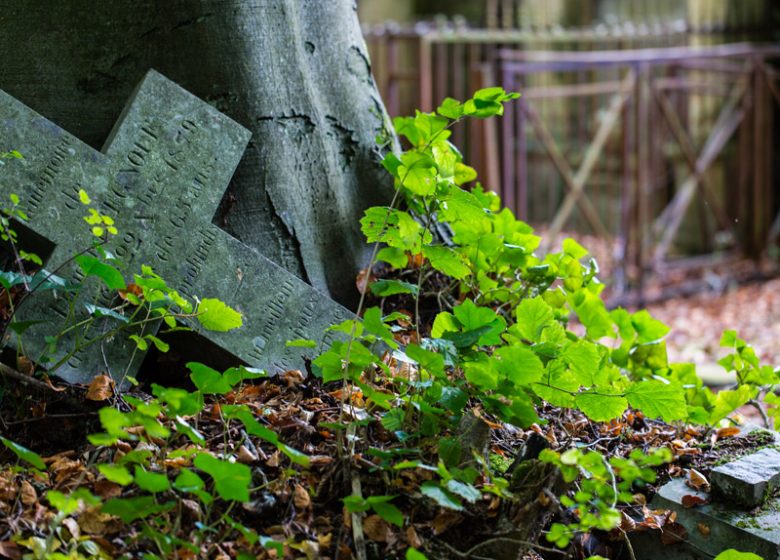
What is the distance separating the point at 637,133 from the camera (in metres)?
9.45

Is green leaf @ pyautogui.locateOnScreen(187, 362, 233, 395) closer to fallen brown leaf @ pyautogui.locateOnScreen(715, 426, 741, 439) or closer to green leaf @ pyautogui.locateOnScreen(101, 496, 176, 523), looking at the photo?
green leaf @ pyautogui.locateOnScreen(101, 496, 176, 523)

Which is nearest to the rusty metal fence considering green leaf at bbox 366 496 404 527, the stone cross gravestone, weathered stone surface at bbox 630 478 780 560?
weathered stone surface at bbox 630 478 780 560

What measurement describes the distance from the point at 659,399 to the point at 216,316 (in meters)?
1.09

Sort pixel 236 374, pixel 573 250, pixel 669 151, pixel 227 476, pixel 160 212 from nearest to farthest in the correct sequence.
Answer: pixel 227 476, pixel 236 374, pixel 160 212, pixel 573 250, pixel 669 151

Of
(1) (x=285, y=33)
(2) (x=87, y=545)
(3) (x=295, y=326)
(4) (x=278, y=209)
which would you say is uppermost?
(1) (x=285, y=33)

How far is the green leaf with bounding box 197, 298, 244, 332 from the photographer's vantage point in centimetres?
224

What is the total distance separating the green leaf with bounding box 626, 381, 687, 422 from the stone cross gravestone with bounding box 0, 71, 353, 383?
2.69 feet

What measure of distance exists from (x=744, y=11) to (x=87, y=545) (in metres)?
10.5

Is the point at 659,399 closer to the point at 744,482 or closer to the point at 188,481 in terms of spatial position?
the point at 744,482

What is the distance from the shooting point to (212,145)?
255 centimetres

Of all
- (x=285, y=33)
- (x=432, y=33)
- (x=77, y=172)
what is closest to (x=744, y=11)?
(x=432, y=33)

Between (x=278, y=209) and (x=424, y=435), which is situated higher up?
(x=278, y=209)

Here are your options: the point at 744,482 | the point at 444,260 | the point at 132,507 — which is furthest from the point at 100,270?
the point at 744,482

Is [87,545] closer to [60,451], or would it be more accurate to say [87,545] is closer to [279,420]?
[60,451]
